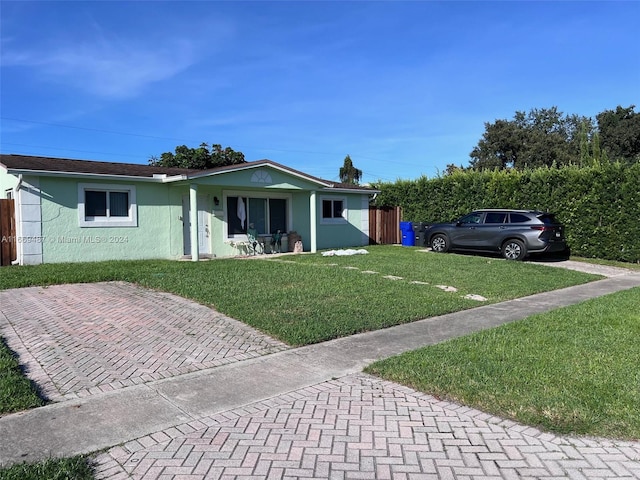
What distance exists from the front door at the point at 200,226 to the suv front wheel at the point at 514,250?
10266mm

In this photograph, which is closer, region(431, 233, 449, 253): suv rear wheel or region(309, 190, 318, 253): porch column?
region(431, 233, 449, 253): suv rear wheel

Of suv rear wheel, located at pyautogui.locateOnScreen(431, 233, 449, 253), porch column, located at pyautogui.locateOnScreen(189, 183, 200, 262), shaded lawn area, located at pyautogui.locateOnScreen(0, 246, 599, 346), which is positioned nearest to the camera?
shaded lawn area, located at pyautogui.locateOnScreen(0, 246, 599, 346)

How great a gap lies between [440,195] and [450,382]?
17.0 meters

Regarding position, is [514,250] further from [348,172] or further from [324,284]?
[348,172]

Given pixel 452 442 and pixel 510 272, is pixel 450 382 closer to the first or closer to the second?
pixel 452 442

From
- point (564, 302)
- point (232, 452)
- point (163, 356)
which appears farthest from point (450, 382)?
point (564, 302)

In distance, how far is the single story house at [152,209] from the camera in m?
13.4

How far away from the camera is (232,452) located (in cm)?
331

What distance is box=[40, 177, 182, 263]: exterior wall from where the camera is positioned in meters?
13.6

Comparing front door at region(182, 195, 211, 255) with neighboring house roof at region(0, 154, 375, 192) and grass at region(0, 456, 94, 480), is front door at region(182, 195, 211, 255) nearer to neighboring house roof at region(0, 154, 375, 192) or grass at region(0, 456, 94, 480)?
neighboring house roof at region(0, 154, 375, 192)

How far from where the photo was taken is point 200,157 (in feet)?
138

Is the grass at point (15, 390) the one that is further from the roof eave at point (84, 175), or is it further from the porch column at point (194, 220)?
the porch column at point (194, 220)

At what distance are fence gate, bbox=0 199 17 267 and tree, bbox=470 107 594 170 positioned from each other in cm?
3767

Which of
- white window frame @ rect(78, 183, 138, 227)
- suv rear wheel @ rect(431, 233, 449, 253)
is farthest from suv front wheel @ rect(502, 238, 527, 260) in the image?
white window frame @ rect(78, 183, 138, 227)
